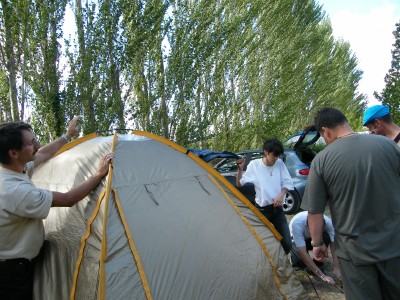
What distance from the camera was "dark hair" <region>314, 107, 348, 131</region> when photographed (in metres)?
2.37

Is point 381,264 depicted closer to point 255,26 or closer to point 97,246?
point 97,246

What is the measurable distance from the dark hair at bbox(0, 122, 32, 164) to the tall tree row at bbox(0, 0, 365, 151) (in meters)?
5.03

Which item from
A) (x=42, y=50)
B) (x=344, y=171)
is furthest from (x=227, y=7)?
(x=344, y=171)

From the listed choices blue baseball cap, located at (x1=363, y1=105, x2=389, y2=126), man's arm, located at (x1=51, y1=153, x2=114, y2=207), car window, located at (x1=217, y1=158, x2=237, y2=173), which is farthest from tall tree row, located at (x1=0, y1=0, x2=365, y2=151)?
blue baseball cap, located at (x1=363, y1=105, x2=389, y2=126)

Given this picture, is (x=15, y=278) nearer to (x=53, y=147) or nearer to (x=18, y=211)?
(x=18, y=211)

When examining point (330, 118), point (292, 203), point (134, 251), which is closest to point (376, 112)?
point (330, 118)

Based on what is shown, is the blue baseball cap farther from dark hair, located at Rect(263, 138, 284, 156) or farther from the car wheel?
the car wheel

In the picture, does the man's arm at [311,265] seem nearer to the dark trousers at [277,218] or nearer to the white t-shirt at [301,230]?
the white t-shirt at [301,230]

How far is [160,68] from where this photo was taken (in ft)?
31.6

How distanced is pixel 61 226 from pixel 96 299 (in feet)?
2.42

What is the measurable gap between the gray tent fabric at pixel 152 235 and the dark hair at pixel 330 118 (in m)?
1.36

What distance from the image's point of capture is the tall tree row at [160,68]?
719 centimetres

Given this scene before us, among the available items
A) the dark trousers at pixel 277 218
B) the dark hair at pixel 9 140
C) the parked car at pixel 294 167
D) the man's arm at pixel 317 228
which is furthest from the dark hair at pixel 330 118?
the parked car at pixel 294 167

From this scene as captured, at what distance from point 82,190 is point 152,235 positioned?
0.68 m
